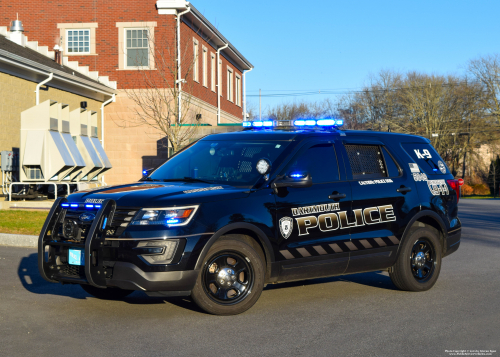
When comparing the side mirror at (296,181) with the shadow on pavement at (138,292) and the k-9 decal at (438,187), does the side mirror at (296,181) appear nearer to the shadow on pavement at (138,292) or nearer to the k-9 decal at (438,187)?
the shadow on pavement at (138,292)

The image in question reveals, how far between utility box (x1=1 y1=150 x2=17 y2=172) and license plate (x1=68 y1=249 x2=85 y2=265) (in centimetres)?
1316

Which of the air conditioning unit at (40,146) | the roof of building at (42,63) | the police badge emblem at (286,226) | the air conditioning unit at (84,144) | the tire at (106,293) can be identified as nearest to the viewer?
the police badge emblem at (286,226)

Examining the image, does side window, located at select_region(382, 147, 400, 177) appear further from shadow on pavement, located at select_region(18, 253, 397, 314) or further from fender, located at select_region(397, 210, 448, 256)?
shadow on pavement, located at select_region(18, 253, 397, 314)

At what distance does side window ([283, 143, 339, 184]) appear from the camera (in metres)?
6.97

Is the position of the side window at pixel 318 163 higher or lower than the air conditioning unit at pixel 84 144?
lower

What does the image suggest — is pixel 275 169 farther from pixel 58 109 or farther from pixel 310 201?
pixel 58 109

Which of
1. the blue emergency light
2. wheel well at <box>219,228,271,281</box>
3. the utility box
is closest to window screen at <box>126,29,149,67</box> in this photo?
the utility box

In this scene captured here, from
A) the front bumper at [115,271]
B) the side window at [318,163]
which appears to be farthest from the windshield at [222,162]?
the front bumper at [115,271]

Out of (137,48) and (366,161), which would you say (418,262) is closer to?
(366,161)

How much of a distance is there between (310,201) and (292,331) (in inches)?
61.3

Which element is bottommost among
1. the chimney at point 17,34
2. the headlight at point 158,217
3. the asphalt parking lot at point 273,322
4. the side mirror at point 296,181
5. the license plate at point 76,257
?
the asphalt parking lot at point 273,322

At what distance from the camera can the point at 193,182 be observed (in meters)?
6.86

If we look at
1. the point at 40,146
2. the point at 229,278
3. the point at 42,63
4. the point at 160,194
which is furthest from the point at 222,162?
the point at 42,63

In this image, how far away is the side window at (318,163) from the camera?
22.9 ft
